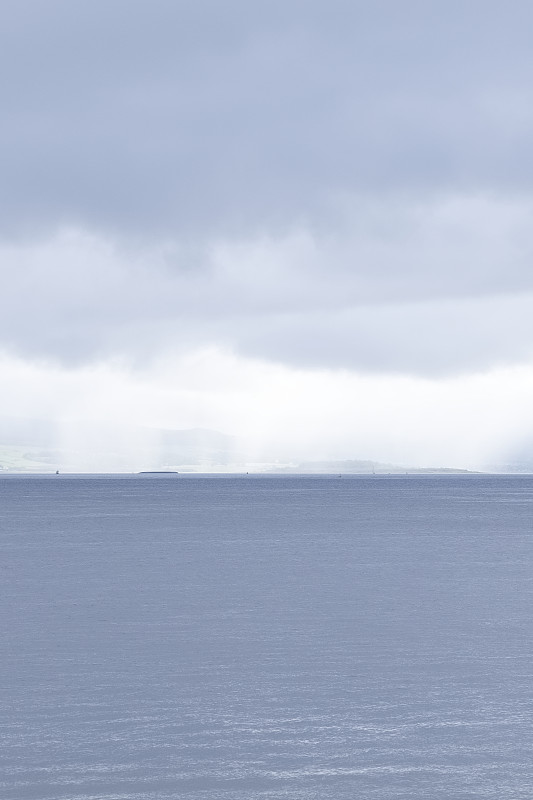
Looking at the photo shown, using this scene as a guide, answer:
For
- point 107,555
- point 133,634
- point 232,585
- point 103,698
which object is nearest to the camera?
point 103,698

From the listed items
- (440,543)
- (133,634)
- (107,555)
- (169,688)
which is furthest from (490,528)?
(169,688)

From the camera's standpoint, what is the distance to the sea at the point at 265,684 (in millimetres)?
35344

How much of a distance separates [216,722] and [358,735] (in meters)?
6.44

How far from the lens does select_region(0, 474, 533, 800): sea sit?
116 feet

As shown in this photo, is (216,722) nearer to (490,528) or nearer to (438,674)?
(438,674)

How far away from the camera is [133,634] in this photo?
62844 millimetres

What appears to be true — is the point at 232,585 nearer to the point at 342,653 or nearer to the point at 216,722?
the point at 342,653

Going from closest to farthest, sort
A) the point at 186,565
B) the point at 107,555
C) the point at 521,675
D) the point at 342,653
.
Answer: the point at 521,675, the point at 342,653, the point at 186,565, the point at 107,555

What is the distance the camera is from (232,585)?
9006cm

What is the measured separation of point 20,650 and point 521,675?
29897 mm

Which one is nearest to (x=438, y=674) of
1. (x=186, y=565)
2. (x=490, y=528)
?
(x=186, y=565)

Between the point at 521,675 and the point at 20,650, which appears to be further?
the point at 20,650

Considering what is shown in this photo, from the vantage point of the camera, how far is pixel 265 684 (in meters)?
48.7

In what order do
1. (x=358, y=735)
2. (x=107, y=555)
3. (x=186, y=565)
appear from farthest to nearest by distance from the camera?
(x=107, y=555) → (x=186, y=565) → (x=358, y=735)
